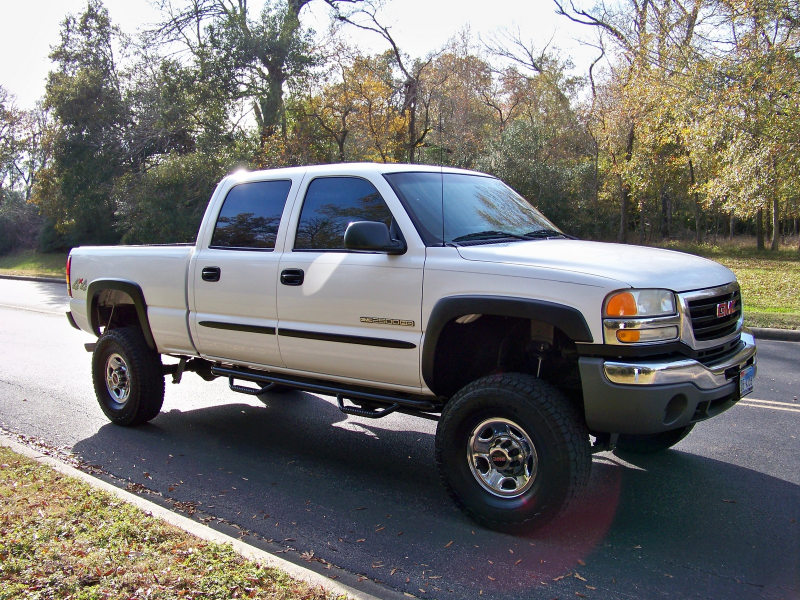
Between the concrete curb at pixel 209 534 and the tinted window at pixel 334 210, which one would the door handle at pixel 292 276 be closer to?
the tinted window at pixel 334 210

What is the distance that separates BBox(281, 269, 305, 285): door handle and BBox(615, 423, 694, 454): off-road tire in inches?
105

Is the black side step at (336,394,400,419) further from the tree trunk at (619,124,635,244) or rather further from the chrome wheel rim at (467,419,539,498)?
the tree trunk at (619,124,635,244)

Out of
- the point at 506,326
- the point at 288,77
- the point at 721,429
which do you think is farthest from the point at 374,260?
the point at 288,77

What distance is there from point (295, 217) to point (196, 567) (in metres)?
2.63

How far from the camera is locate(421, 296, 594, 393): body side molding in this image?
3.71m

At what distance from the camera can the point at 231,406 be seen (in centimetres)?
722

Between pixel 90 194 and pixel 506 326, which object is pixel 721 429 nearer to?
pixel 506 326

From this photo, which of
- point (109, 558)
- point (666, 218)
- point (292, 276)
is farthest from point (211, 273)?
point (666, 218)

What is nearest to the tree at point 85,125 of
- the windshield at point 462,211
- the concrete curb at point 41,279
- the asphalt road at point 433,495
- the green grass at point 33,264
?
the green grass at point 33,264

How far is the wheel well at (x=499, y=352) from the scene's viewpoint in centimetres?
420

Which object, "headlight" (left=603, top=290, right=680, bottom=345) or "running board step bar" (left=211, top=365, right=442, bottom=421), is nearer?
"headlight" (left=603, top=290, right=680, bottom=345)

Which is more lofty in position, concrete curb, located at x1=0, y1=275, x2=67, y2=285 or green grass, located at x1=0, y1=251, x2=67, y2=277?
green grass, located at x1=0, y1=251, x2=67, y2=277

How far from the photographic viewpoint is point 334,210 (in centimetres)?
498

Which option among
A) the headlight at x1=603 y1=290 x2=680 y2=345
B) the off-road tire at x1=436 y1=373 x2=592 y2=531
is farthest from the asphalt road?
the headlight at x1=603 y1=290 x2=680 y2=345
